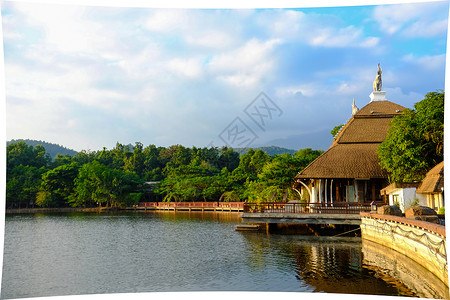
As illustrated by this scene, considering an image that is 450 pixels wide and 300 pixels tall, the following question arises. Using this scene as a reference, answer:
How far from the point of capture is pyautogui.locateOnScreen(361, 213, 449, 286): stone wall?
8375 millimetres

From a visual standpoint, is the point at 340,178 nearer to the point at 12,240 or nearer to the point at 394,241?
the point at 394,241

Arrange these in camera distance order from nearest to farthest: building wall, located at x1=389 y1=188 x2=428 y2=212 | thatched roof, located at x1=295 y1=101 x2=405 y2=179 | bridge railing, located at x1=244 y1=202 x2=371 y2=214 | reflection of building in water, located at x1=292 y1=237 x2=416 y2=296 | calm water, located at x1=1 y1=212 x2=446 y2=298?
reflection of building in water, located at x1=292 y1=237 x2=416 y2=296, calm water, located at x1=1 y1=212 x2=446 y2=298, building wall, located at x1=389 y1=188 x2=428 y2=212, bridge railing, located at x1=244 y1=202 x2=371 y2=214, thatched roof, located at x1=295 y1=101 x2=405 y2=179

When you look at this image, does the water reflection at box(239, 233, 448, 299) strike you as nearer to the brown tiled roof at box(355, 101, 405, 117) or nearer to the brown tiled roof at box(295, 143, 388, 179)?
the brown tiled roof at box(295, 143, 388, 179)

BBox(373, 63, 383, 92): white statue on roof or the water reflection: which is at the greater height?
BBox(373, 63, 383, 92): white statue on roof

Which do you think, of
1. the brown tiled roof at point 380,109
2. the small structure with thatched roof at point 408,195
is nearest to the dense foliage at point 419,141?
the small structure with thatched roof at point 408,195

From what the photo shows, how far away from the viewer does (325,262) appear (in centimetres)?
1210

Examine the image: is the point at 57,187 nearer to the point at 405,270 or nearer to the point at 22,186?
the point at 22,186

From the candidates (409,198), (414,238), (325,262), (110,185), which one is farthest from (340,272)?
(110,185)

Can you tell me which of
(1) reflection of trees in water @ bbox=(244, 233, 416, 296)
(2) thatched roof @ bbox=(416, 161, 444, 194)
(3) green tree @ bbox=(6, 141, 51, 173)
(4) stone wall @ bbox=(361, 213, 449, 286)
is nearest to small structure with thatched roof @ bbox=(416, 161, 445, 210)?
(2) thatched roof @ bbox=(416, 161, 444, 194)

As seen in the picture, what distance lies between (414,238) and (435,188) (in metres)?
3.45

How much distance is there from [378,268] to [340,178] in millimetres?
8871

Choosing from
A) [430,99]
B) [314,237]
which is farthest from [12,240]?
[430,99]

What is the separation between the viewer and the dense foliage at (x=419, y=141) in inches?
630

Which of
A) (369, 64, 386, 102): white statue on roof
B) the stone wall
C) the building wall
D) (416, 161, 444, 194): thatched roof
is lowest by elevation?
the stone wall
